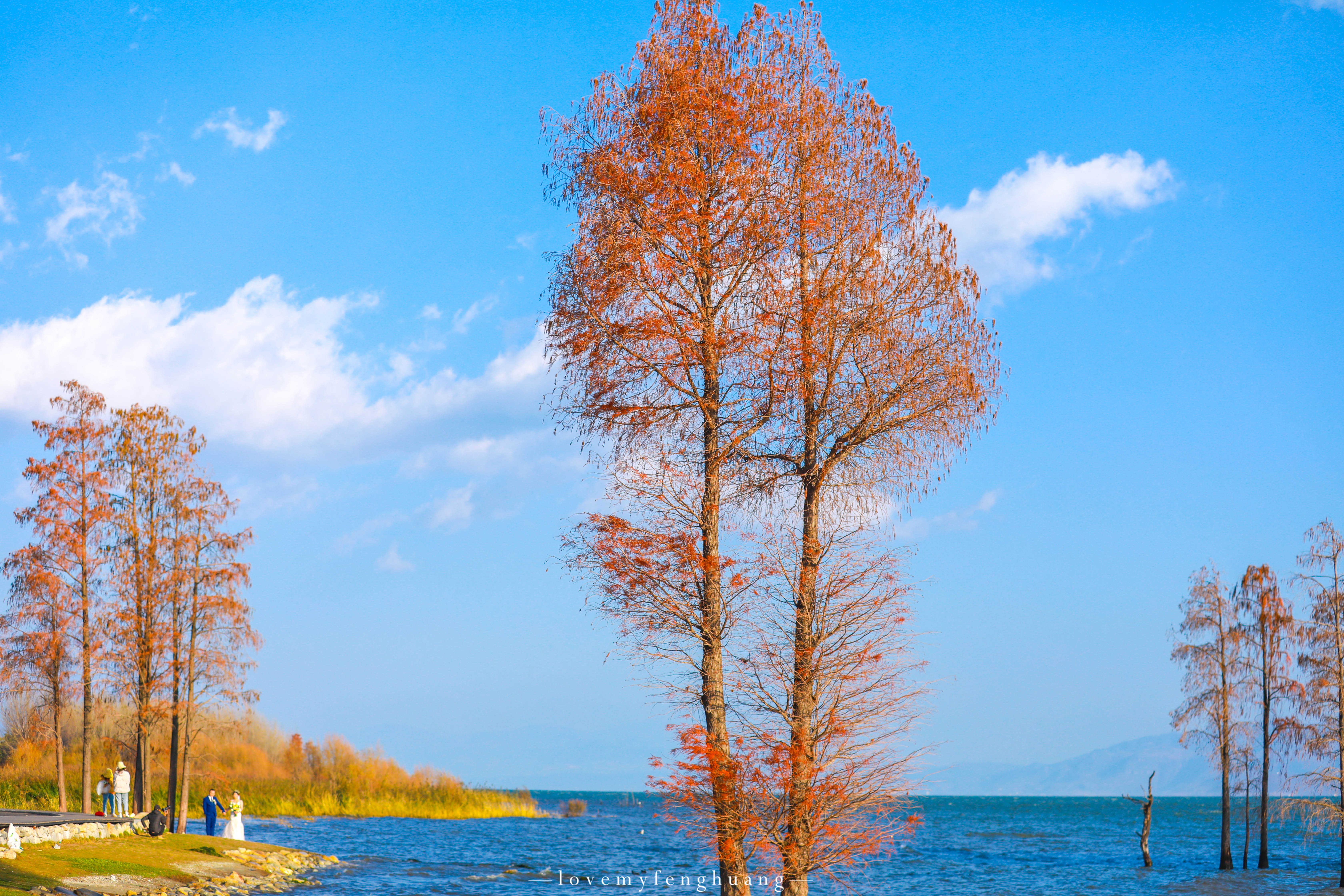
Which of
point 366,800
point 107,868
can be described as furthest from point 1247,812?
point 366,800

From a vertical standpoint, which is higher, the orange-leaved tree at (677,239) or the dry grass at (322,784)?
the orange-leaved tree at (677,239)

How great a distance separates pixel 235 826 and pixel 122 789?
158 inches

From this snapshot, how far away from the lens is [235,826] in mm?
34750

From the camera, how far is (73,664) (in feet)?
114

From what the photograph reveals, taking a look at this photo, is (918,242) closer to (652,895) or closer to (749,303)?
(749,303)

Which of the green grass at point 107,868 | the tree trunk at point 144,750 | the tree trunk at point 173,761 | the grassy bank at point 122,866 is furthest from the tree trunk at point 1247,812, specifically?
the tree trunk at point 144,750

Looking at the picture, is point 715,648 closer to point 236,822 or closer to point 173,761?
point 236,822

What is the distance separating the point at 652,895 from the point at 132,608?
20.4m

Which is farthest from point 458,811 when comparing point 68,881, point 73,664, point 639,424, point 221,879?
point 639,424

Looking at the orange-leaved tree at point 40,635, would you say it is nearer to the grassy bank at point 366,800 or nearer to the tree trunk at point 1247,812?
the grassy bank at point 366,800

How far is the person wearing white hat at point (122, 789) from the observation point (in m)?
32.6

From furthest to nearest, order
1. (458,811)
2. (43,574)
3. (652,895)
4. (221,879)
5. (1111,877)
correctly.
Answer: (458,811), (1111,877), (43,574), (652,895), (221,879)

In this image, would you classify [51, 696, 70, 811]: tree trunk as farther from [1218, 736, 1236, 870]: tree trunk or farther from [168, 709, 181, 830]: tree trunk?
[1218, 736, 1236, 870]: tree trunk

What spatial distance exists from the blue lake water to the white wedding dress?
11.9 feet
